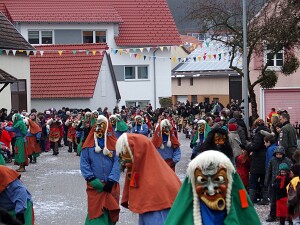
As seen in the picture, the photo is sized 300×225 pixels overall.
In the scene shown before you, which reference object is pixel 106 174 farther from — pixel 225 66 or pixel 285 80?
pixel 225 66

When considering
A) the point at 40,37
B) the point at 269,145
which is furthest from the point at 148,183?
the point at 40,37

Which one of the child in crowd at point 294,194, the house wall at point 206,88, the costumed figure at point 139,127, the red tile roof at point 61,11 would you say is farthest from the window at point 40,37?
the child in crowd at point 294,194

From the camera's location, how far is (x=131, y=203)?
915 centimetres

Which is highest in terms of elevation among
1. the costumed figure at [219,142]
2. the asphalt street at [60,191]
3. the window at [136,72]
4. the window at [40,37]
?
the window at [40,37]

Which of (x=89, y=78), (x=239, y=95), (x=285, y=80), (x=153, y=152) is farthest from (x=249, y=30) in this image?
(x=239, y=95)

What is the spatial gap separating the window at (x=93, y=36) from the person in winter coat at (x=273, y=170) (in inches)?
1620

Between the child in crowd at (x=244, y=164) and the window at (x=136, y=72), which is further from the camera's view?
the window at (x=136, y=72)

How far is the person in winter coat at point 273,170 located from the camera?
14969mm

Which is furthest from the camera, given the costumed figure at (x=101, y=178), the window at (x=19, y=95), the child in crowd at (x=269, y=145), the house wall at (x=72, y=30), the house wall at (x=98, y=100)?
the house wall at (x=72, y=30)

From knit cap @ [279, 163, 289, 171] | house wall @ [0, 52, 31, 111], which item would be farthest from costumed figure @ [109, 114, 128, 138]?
house wall @ [0, 52, 31, 111]

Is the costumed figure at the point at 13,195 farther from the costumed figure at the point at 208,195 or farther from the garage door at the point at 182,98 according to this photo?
the garage door at the point at 182,98

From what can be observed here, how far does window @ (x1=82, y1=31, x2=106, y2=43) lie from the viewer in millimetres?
55928

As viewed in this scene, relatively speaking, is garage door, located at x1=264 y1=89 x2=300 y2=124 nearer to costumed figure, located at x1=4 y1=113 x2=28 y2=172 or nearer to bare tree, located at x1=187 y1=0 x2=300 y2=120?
bare tree, located at x1=187 y1=0 x2=300 y2=120

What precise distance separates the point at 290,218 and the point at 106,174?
3.64m
